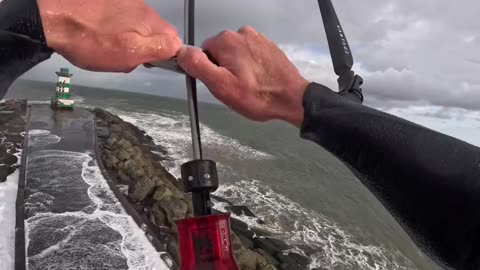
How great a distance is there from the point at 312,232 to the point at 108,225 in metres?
9.80

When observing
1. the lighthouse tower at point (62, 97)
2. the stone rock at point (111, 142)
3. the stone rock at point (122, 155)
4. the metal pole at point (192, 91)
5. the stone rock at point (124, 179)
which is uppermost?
the lighthouse tower at point (62, 97)

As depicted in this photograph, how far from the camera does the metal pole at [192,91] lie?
2.84 ft

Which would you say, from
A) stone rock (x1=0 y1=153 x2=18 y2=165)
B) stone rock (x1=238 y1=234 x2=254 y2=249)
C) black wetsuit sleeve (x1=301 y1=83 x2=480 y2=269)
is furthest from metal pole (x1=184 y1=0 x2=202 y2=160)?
stone rock (x1=0 y1=153 x2=18 y2=165)

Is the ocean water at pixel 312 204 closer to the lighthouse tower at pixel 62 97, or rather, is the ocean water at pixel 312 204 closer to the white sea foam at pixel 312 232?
the white sea foam at pixel 312 232

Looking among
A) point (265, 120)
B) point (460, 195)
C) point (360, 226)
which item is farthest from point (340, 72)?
point (360, 226)

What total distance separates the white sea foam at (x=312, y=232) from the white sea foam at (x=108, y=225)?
577 cm

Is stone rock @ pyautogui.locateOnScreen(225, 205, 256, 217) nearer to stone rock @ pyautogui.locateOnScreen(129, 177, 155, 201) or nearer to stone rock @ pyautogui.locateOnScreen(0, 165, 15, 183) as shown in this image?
stone rock @ pyautogui.locateOnScreen(129, 177, 155, 201)

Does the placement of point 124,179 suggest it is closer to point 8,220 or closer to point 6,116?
point 8,220

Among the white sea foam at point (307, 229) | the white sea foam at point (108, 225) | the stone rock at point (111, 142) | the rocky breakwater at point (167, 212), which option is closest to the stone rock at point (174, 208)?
the rocky breakwater at point (167, 212)

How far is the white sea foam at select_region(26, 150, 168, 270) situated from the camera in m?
7.28

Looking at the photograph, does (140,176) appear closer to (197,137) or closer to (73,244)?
(73,244)

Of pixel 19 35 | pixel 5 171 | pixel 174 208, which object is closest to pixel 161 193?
pixel 174 208

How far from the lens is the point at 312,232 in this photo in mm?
15781

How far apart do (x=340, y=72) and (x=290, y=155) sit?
3237 centimetres
